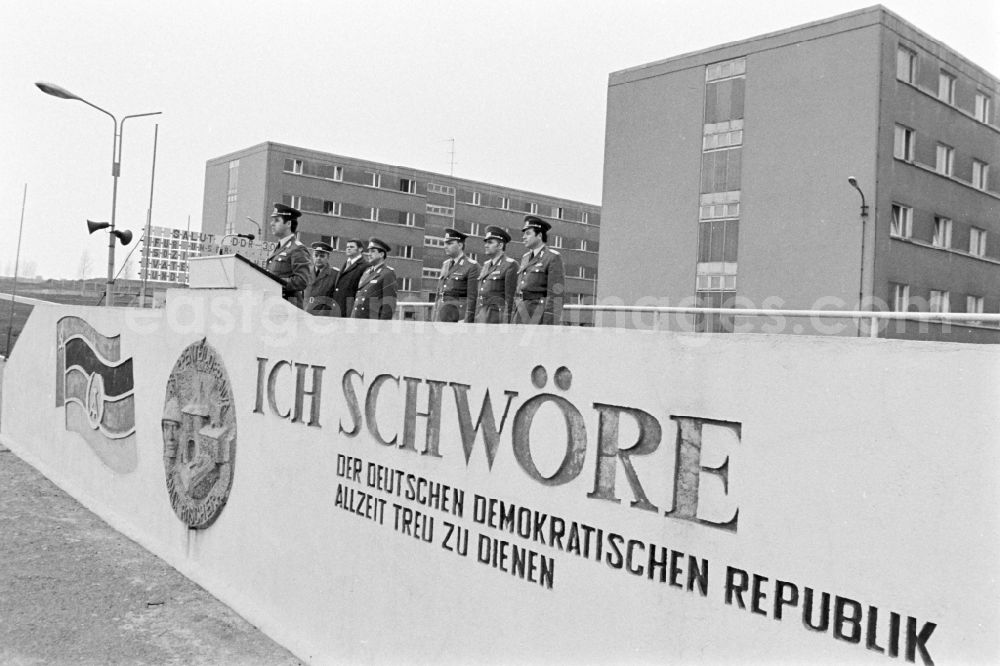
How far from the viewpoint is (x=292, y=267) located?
784 centimetres

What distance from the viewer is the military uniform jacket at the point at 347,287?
745 centimetres

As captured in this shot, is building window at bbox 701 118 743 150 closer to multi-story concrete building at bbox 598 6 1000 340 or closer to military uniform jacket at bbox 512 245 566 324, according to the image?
multi-story concrete building at bbox 598 6 1000 340

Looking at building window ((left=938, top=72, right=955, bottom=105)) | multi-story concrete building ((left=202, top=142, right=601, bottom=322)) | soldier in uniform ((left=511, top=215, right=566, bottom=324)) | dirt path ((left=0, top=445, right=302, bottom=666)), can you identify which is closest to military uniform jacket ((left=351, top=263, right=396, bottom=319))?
soldier in uniform ((left=511, top=215, right=566, bottom=324))

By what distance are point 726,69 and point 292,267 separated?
76.3ft

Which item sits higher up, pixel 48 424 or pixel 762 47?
pixel 762 47

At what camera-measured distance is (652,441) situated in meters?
3.87

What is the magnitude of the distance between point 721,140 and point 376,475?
24080 mm

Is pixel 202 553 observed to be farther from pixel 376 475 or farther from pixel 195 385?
pixel 376 475

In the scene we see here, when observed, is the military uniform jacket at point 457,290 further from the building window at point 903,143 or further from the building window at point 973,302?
the building window at point 973,302

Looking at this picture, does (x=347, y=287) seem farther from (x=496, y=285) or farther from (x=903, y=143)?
(x=903, y=143)

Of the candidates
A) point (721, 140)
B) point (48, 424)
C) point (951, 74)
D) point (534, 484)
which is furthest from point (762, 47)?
point (534, 484)

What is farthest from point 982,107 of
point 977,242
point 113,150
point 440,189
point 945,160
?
point 440,189

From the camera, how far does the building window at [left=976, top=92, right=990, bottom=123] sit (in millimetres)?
25359

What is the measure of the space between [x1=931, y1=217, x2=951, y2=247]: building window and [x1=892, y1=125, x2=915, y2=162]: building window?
82.5 inches
